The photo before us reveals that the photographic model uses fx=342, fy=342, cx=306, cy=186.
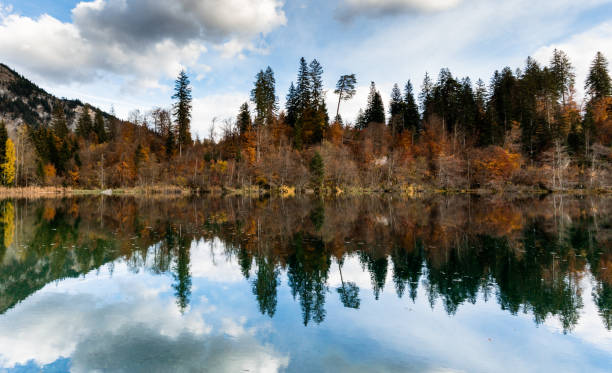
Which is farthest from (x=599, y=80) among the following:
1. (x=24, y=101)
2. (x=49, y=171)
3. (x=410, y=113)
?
(x=24, y=101)

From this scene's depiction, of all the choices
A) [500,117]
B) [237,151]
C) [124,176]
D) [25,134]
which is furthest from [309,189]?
[25,134]

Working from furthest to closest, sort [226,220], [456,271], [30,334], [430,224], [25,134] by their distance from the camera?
[25,134], [226,220], [430,224], [456,271], [30,334]

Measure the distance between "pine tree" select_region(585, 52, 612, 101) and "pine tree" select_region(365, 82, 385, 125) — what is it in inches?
1455

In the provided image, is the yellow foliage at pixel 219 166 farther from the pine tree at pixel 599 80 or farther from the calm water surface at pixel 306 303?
→ the pine tree at pixel 599 80

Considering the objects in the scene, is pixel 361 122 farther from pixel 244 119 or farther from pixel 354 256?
pixel 354 256

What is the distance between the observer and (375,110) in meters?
71.2

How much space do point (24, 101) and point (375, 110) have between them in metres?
199

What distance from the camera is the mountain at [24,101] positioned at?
6638 inches

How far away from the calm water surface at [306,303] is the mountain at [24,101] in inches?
7058

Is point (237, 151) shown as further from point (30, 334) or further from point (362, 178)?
point (30, 334)

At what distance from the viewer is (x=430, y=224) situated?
19281 millimetres

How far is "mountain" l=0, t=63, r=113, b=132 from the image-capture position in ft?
553

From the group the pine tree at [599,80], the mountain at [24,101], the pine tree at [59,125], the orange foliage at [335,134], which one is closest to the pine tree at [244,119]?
the orange foliage at [335,134]

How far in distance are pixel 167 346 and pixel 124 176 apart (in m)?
58.9
